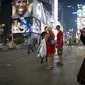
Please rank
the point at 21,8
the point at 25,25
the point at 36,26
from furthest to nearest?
1. the point at 36,26
2. the point at 21,8
3. the point at 25,25

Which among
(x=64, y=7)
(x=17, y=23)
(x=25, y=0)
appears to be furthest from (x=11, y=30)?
(x=64, y=7)

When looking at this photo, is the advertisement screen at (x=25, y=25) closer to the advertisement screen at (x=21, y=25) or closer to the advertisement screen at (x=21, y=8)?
the advertisement screen at (x=21, y=25)

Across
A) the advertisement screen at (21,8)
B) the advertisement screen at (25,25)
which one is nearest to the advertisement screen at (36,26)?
the advertisement screen at (25,25)

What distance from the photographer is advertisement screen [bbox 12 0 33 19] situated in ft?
172

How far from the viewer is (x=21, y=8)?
176ft

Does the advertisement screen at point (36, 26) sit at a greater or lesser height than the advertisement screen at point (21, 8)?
lesser

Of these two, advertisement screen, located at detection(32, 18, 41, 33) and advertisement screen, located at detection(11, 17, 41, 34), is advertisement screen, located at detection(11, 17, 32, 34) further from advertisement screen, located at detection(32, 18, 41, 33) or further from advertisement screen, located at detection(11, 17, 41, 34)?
advertisement screen, located at detection(32, 18, 41, 33)

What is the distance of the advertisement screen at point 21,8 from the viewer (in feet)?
172

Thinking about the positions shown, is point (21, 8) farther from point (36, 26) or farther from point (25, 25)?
point (36, 26)

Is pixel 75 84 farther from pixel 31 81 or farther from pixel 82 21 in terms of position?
pixel 82 21

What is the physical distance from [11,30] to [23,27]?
3.23 meters

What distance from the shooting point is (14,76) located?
35.9 ft

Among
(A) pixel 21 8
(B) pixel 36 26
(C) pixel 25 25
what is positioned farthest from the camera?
(B) pixel 36 26

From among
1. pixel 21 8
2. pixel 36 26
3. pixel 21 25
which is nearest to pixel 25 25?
pixel 21 25
